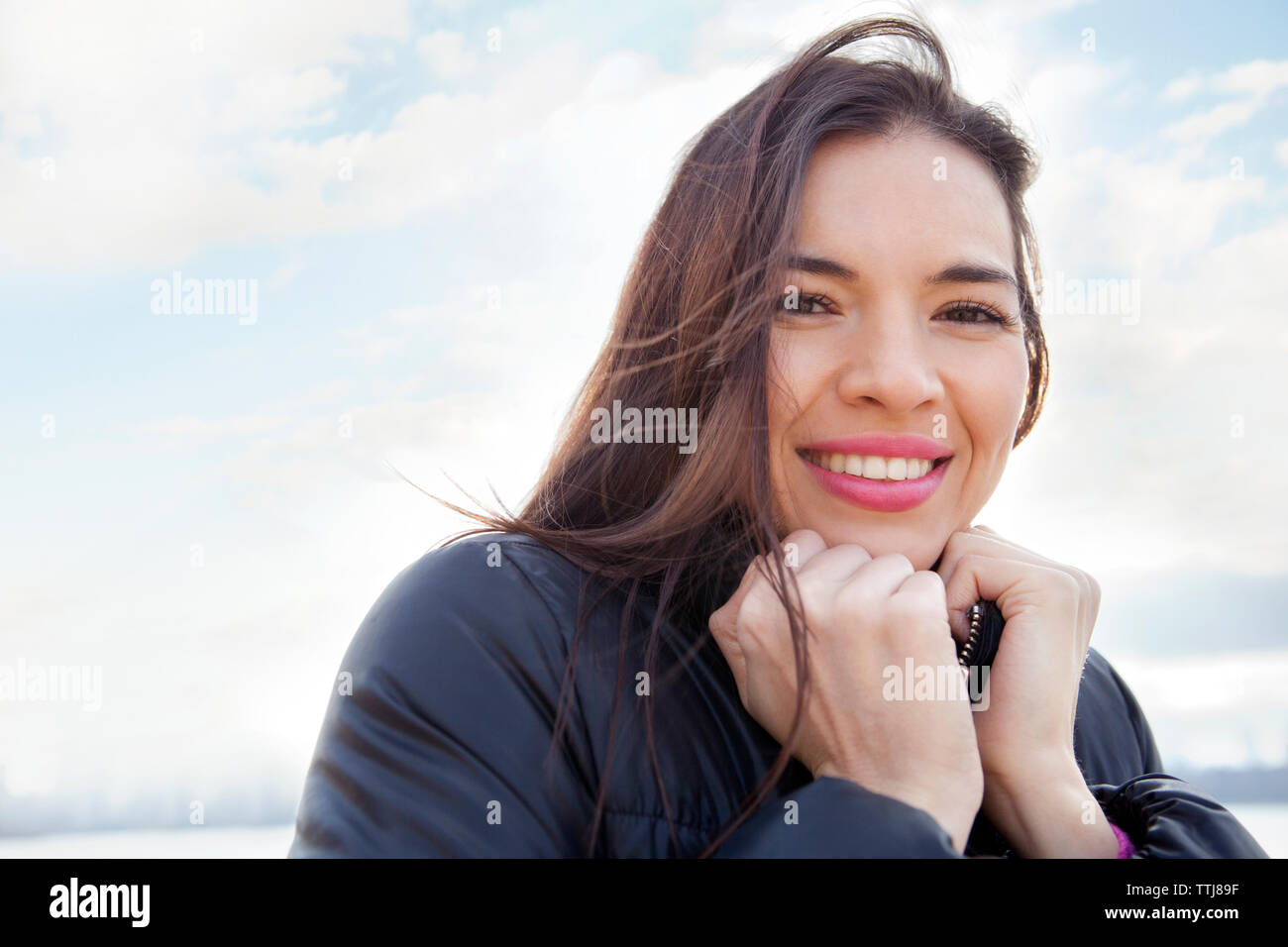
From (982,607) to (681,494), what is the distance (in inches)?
27.1

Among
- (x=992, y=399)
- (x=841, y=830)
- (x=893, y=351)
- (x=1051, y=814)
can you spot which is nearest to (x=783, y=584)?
(x=841, y=830)

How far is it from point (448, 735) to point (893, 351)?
1136mm

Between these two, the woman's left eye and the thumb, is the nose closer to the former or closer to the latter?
the woman's left eye

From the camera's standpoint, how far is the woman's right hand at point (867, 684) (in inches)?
65.6

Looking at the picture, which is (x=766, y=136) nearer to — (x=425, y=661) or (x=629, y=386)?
(x=629, y=386)

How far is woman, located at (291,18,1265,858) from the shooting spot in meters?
1.56

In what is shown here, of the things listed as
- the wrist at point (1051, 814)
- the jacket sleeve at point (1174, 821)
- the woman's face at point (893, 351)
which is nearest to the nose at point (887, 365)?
the woman's face at point (893, 351)

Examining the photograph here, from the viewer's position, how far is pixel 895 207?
6.84 feet

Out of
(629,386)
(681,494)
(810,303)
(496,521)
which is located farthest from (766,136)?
(496,521)

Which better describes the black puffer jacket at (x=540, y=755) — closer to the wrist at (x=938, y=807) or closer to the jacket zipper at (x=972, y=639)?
the wrist at (x=938, y=807)

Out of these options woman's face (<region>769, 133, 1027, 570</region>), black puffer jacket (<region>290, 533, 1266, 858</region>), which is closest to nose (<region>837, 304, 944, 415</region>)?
woman's face (<region>769, 133, 1027, 570</region>)

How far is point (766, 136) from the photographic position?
2236mm

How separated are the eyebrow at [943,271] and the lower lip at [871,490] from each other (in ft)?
1.28
